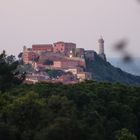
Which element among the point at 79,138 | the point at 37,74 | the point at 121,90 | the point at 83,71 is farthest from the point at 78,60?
the point at 79,138

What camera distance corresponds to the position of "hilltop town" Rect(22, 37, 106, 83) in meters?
91.5

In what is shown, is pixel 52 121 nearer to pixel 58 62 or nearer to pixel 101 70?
pixel 58 62

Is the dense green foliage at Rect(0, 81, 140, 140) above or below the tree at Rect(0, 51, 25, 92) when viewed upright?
below

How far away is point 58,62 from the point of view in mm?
90188

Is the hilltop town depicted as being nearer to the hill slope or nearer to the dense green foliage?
the hill slope

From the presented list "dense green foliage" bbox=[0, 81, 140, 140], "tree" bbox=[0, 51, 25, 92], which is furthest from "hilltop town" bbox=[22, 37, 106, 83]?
"dense green foliage" bbox=[0, 81, 140, 140]

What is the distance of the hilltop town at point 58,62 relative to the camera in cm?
9150

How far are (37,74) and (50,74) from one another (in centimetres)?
658

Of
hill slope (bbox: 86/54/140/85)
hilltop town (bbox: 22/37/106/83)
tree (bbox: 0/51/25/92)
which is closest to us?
tree (bbox: 0/51/25/92)

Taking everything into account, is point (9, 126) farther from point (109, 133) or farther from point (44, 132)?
point (109, 133)

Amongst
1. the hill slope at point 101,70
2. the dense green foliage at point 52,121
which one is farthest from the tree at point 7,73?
the hill slope at point 101,70

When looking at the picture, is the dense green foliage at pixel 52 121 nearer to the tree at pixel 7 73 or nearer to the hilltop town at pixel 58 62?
the tree at pixel 7 73

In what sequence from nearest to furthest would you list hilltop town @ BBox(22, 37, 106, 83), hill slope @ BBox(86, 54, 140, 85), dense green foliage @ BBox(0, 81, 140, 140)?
dense green foliage @ BBox(0, 81, 140, 140), hill slope @ BBox(86, 54, 140, 85), hilltop town @ BBox(22, 37, 106, 83)

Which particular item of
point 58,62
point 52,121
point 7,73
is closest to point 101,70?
point 58,62
